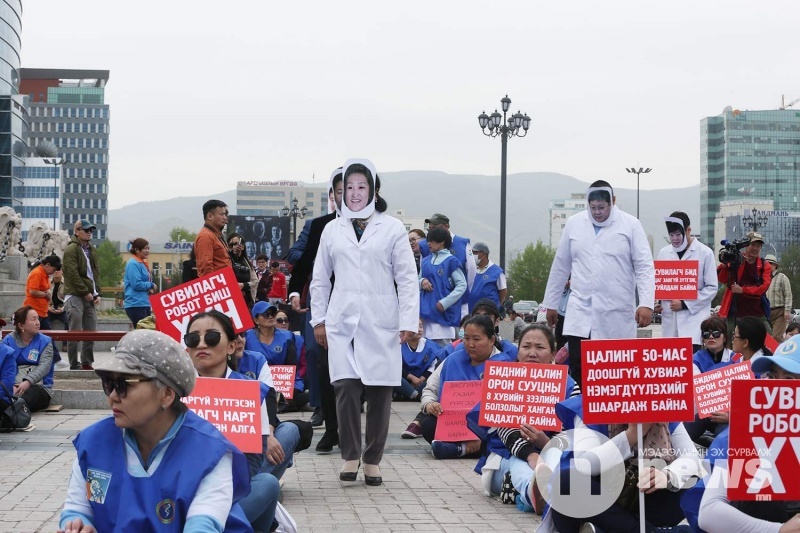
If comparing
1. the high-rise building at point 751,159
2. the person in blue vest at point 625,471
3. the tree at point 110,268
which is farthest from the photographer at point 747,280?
the high-rise building at point 751,159

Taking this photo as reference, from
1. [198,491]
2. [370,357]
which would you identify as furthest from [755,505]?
[370,357]

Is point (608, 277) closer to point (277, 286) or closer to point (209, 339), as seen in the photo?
point (209, 339)

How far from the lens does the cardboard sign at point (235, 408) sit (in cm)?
622

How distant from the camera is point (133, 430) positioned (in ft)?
13.5

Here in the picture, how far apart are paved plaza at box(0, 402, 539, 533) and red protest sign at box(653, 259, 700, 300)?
137 inches

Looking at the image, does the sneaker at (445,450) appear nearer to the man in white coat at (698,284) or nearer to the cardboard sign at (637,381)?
the man in white coat at (698,284)

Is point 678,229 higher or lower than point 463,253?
higher

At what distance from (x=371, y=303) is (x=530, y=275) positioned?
499ft

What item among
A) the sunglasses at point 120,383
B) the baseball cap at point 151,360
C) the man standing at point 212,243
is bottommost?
the sunglasses at point 120,383

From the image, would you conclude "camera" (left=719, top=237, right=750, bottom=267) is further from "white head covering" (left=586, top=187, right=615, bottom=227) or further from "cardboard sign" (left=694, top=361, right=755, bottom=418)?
"cardboard sign" (left=694, top=361, right=755, bottom=418)

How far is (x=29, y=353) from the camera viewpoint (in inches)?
494

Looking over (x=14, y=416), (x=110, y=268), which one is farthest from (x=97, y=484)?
(x=110, y=268)

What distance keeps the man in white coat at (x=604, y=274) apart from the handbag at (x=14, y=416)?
503cm

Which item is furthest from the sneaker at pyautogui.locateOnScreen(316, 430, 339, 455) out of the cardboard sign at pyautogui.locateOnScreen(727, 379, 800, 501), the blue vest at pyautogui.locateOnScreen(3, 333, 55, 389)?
the cardboard sign at pyautogui.locateOnScreen(727, 379, 800, 501)
